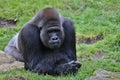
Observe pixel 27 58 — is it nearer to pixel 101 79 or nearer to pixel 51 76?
pixel 51 76

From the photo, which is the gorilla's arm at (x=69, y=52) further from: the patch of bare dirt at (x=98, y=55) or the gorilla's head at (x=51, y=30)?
the patch of bare dirt at (x=98, y=55)

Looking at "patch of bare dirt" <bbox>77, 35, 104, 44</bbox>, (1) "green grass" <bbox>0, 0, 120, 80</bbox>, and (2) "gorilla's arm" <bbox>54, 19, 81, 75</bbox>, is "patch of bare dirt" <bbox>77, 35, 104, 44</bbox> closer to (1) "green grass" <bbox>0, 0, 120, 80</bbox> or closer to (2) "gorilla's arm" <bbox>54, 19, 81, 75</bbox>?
(1) "green grass" <bbox>0, 0, 120, 80</bbox>

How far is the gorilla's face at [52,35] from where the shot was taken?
5957mm

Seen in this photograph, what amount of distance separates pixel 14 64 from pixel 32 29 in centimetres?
66

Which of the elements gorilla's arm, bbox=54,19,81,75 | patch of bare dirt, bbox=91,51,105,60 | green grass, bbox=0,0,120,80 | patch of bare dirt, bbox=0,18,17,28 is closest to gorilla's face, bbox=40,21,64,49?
gorilla's arm, bbox=54,19,81,75

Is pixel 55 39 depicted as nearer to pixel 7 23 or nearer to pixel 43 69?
pixel 43 69

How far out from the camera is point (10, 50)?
278 inches

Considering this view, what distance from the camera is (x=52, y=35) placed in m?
6.00

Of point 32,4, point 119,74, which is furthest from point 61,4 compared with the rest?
point 119,74

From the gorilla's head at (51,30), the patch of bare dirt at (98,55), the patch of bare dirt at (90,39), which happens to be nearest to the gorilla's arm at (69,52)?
the gorilla's head at (51,30)

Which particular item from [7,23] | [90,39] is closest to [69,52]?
[90,39]

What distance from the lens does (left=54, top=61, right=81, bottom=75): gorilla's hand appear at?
6032 mm

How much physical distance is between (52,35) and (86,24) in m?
2.54

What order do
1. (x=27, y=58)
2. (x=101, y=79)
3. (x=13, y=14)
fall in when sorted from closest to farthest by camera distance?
(x=101, y=79) < (x=27, y=58) < (x=13, y=14)
